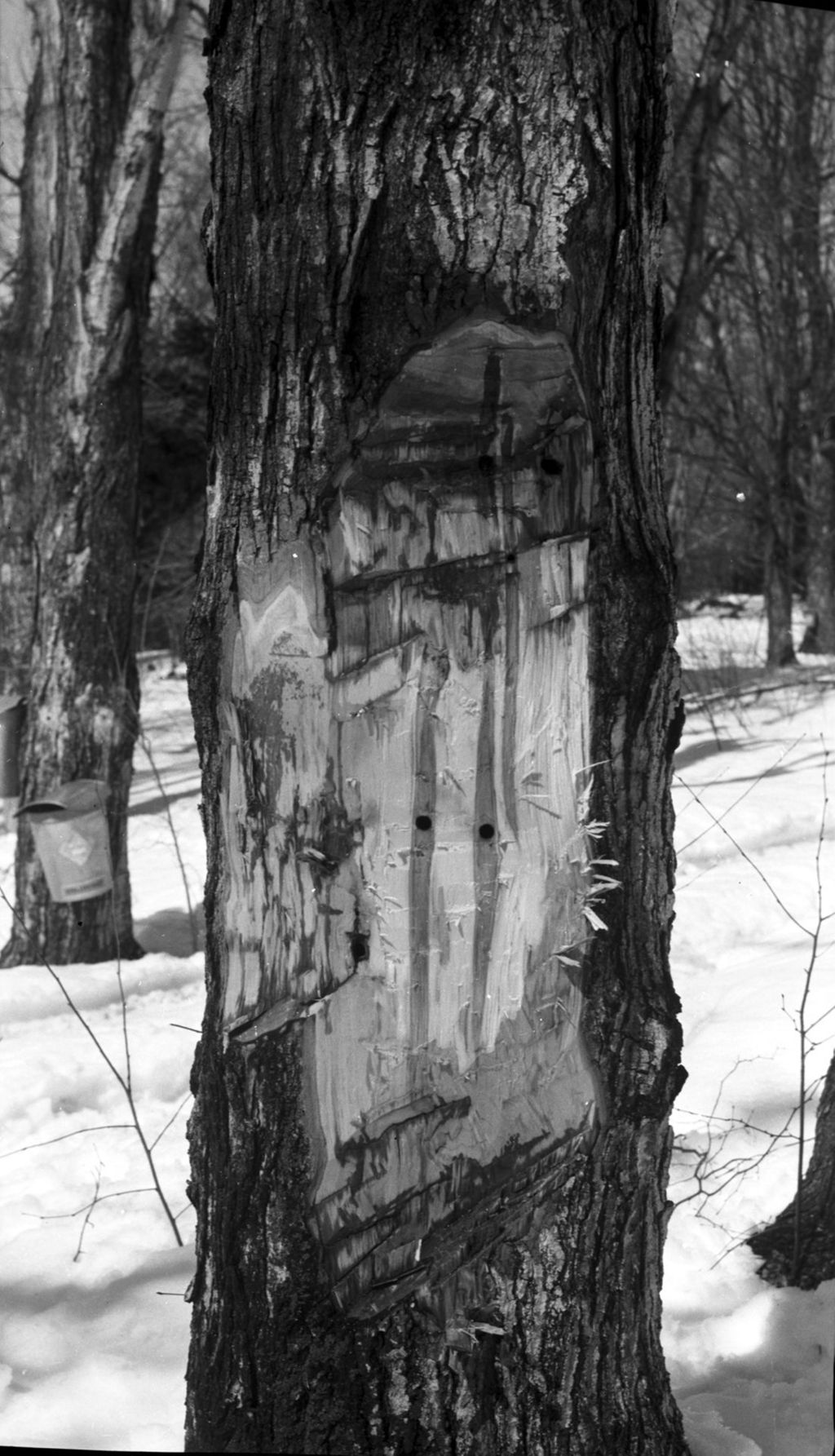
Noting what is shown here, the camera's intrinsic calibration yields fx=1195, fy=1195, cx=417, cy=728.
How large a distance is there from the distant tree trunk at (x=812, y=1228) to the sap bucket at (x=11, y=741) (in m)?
3.24

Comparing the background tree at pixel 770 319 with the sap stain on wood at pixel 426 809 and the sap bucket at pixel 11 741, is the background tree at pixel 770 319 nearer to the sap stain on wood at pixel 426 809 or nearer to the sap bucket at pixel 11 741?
the sap bucket at pixel 11 741

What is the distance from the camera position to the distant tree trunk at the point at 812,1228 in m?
2.14

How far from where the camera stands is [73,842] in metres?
4.39

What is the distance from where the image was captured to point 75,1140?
3.04 metres

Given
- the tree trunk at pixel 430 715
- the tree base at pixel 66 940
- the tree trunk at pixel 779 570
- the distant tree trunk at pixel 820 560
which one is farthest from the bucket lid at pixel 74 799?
the tree trunk at pixel 779 570

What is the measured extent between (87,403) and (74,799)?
1.47 meters

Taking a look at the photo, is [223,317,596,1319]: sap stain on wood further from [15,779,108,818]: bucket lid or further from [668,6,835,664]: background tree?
[668,6,835,664]: background tree

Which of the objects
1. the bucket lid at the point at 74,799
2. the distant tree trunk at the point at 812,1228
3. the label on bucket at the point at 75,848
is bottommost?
the distant tree trunk at the point at 812,1228

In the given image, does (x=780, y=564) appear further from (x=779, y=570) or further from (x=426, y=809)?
(x=426, y=809)

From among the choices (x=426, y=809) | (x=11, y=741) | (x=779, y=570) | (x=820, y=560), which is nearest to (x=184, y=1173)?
(x=426, y=809)

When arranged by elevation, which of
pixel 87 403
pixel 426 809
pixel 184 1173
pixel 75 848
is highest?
pixel 87 403

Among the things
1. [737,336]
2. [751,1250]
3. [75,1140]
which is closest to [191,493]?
[737,336]

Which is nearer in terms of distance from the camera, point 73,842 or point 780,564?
point 73,842

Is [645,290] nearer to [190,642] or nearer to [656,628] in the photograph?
[656,628]
